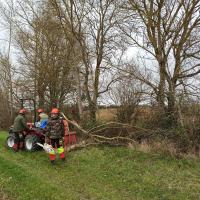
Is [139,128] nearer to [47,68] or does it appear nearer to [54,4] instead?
[54,4]

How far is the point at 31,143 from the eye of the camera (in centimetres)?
1446

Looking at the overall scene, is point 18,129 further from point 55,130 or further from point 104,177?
point 104,177

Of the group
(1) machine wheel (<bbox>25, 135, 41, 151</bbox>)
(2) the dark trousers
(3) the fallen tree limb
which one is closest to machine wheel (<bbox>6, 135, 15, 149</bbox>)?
(2) the dark trousers

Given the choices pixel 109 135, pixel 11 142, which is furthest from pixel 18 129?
pixel 109 135

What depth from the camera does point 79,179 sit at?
10.5 m

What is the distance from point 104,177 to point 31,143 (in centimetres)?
480

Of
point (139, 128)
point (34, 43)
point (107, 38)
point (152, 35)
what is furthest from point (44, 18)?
point (139, 128)

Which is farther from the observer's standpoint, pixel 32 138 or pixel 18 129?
pixel 18 129

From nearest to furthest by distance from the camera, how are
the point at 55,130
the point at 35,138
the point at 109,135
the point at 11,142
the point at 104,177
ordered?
1. the point at 104,177
2. the point at 55,130
3. the point at 109,135
4. the point at 35,138
5. the point at 11,142

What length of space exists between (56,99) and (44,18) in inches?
188

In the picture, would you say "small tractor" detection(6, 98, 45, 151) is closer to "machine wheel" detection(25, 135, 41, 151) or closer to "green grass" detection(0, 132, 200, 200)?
"machine wheel" detection(25, 135, 41, 151)

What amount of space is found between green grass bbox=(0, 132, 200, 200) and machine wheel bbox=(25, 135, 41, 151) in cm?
128

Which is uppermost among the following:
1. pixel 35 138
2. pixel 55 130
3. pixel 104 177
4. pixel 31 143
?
pixel 55 130

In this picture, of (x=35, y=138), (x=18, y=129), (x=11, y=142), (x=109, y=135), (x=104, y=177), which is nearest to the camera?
(x=104, y=177)
